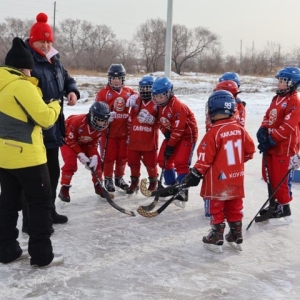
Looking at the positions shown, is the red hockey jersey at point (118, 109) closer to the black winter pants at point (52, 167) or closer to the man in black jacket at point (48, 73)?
the man in black jacket at point (48, 73)

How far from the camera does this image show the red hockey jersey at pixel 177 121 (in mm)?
4121

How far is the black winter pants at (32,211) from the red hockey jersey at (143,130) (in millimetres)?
1732

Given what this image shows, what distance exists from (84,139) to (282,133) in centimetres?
193

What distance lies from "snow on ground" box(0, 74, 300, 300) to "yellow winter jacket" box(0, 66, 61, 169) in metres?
0.80

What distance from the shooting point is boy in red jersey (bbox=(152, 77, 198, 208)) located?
4094 millimetres

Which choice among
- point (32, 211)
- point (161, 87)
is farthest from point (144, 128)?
point (32, 211)

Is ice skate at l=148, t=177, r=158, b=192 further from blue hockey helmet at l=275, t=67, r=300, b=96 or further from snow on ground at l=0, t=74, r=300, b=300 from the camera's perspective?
blue hockey helmet at l=275, t=67, r=300, b=96

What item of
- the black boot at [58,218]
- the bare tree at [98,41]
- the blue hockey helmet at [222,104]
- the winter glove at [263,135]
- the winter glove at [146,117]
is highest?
the bare tree at [98,41]

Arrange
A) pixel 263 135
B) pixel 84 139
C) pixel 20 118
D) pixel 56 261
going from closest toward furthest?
pixel 20 118
pixel 56 261
pixel 263 135
pixel 84 139

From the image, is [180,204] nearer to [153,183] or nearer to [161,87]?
[153,183]

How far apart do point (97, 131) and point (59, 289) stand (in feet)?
6.23

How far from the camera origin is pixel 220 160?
3.07m

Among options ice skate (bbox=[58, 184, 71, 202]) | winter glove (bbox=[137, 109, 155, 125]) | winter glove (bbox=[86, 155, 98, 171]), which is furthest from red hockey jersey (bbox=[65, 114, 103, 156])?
winter glove (bbox=[137, 109, 155, 125])

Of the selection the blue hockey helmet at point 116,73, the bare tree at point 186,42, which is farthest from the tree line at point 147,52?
the blue hockey helmet at point 116,73
